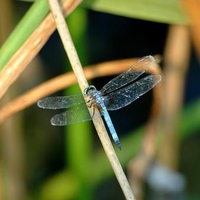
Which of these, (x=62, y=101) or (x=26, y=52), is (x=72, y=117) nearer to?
(x=62, y=101)

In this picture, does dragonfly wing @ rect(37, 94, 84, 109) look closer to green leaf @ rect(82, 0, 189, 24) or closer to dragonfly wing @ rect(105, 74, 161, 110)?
dragonfly wing @ rect(105, 74, 161, 110)

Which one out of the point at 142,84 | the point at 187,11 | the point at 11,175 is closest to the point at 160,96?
the point at 142,84

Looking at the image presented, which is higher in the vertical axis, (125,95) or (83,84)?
(125,95)

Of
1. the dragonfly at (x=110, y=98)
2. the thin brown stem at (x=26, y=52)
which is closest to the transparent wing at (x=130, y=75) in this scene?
the dragonfly at (x=110, y=98)

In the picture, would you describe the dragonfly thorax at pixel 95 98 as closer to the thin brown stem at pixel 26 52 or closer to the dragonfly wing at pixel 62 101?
the dragonfly wing at pixel 62 101

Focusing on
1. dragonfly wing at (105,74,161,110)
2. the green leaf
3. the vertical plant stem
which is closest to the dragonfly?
dragonfly wing at (105,74,161,110)

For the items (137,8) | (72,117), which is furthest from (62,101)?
(137,8)
